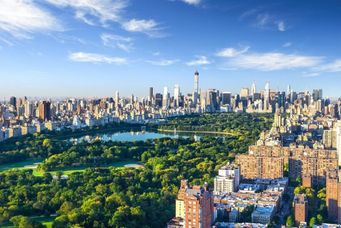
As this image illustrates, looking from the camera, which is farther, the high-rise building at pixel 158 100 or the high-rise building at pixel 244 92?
the high-rise building at pixel 244 92

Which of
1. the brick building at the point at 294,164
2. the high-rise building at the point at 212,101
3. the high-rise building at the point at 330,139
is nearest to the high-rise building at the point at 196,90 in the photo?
the high-rise building at the point at 212,101

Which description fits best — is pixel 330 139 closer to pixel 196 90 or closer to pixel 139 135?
pixel 139 135

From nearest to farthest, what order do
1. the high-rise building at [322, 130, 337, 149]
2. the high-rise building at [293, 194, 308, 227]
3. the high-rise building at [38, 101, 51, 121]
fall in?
the high-rise building at [293, 194, 308, 227] → the high-rise building at [322, 130, 337, 149] → the high-rise building at [38, 101, 51, 121]

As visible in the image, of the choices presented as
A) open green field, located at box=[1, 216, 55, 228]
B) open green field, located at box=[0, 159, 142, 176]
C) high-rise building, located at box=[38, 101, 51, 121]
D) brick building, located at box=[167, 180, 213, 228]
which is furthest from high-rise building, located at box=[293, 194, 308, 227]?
high-rise building, located at box=[38, 101, 51, 121]

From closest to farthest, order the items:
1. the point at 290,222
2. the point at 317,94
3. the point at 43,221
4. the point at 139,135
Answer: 1. the point at 43,221
2. the point at 290,222
3. the point at 139,135
4. the point at 317,94

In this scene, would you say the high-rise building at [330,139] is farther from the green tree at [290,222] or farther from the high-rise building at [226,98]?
the high-rise building at [226,98]

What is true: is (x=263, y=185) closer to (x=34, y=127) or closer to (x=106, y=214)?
(x=106, y=214)

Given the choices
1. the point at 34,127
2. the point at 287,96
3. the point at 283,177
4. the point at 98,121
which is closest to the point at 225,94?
the point at 287,96

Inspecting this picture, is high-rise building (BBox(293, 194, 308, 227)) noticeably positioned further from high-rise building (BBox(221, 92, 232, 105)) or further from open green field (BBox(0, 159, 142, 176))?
high-rise building (BBox(221, 92, 232, 105))

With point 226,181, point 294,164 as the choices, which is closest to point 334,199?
point 226,181
